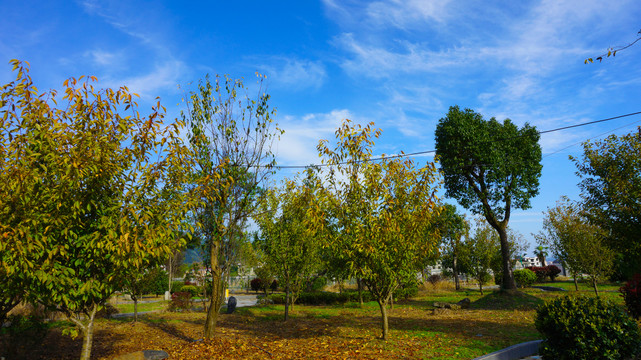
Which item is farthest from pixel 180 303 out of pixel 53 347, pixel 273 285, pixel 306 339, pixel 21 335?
pixel 273 285

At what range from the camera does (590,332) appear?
24.2 ft

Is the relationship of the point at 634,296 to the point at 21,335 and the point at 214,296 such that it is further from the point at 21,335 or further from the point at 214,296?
the point at 21,335

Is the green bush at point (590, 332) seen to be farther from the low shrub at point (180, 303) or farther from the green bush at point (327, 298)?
the green bush at point (327, 298)

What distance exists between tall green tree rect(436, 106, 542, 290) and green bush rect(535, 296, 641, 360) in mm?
16990

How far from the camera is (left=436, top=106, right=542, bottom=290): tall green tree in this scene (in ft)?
78.9

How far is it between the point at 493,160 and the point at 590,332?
1774cm

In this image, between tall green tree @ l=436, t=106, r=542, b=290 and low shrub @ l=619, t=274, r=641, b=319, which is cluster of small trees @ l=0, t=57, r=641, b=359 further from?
tall green tree @ l=436, t=106, r=542, b=290

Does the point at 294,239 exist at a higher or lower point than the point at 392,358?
higher

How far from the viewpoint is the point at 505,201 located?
25188 millimetres

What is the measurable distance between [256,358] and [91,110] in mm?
6920

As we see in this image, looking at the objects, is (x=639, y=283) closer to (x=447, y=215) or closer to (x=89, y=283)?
(x=89, y=283)

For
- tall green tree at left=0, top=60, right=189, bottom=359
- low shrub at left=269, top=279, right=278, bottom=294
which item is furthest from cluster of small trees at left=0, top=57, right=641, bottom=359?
low shrub at left=269, top=279, right=278, bottom=294

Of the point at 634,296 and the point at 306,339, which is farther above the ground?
the point at 634,296

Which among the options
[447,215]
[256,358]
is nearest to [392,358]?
[256,358]
